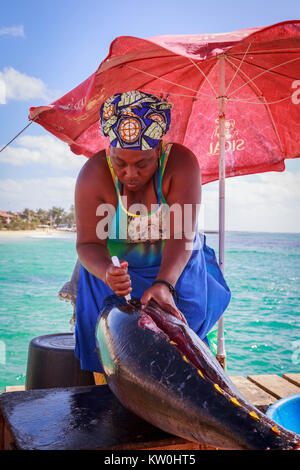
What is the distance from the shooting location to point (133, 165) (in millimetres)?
2027

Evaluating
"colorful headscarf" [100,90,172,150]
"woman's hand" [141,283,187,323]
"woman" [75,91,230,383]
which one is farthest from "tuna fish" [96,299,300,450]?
"colorful headscarf" [100,90,172,150]

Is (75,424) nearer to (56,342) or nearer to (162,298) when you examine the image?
(162,298)

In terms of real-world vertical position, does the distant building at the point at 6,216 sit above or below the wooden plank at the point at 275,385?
above

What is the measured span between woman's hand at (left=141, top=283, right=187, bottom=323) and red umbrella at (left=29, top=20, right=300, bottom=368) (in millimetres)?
1359

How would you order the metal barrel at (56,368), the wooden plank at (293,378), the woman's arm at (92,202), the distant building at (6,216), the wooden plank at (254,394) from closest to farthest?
1. the woman's arm at (92,202)
2. the metal barrel at (56,368)
3. the wooden plank at (254,394)
4. the wooden plank at (293,378)
5. the distant building at (6,216)

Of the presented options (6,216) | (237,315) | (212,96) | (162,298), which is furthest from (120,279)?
(6,216)

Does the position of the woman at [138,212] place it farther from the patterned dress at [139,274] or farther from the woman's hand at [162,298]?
the woman's hand at [162,298]

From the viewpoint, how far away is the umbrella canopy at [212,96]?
2516mm

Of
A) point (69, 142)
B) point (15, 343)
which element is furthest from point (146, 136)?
point (15, 343)

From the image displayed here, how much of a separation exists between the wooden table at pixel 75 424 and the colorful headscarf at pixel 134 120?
111 centimetres

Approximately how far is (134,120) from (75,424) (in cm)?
133

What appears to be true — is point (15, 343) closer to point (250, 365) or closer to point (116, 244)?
point (250, 365)

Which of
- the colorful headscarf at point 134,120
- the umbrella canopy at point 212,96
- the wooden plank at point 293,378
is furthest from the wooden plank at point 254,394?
the colorful headscarf at point 134,120
